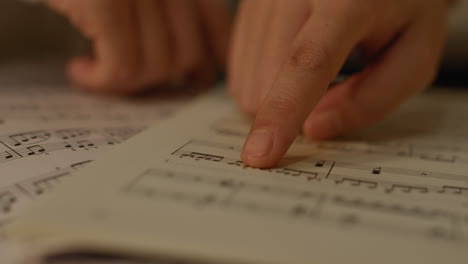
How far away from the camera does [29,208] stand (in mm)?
332

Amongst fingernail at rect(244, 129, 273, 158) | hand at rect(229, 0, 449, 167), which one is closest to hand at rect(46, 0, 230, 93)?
hand at rect(229, 0, 449, 167)

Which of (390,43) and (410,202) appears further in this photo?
(390,43)

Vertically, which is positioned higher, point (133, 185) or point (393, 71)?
point (393, 71)

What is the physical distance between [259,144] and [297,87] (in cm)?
8

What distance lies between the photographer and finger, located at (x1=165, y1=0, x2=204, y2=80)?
828 mm

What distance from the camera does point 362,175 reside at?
45 centimetres

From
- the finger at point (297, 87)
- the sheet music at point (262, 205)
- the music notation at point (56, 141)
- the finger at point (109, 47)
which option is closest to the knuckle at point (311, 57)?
the finger at point (297, 87)

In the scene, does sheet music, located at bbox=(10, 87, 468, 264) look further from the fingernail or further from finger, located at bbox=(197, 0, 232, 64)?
finger, located at bbox=(197, 0, 232, 64)

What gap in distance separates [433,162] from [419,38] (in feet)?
0.63

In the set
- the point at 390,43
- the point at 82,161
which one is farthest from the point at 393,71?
the point at 82,161

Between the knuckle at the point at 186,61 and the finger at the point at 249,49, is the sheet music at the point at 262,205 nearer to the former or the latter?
the finger at the point at 249,49

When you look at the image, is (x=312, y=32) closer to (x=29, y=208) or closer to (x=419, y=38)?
(x=419, y=38)

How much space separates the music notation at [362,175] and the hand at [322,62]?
30mm

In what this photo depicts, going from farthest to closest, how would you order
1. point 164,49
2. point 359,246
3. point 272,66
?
point 164,49, point 272,66, point 359,246
